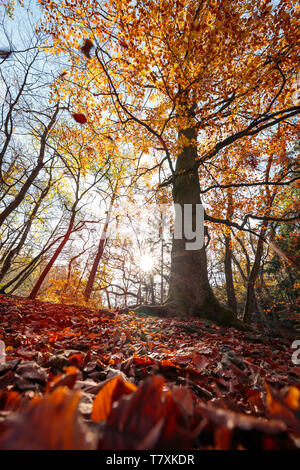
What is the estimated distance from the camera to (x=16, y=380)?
766 mm

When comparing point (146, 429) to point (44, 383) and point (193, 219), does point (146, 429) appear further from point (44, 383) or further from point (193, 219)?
point (193, 219)

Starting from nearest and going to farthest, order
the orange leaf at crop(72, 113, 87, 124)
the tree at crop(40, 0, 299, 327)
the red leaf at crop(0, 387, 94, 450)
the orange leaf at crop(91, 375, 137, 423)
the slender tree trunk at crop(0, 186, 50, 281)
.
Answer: the red leaf at crop(0, 387, 94, 450) → the orange leaf at crop(91, 375, 137, 423) → the tree at crop(40, 0, 299, 327) → the slender tree trunk at crop(0, 186, 50, 281) → the orange leaf at crop(72, 113, 87, 124)

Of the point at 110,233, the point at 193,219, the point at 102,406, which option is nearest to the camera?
the point at 102,406

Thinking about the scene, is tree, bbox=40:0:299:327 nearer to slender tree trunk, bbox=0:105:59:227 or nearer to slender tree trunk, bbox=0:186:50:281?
slender tree trunk, bbox=0:105:59:227

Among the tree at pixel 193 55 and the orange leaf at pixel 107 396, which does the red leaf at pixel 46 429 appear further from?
the tree at pixel 193 55

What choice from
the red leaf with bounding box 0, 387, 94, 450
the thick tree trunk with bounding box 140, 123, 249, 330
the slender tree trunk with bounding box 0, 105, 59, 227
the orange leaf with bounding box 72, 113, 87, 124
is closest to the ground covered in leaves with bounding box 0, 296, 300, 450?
the red leaf with bounding box 0, 387, 94, 450

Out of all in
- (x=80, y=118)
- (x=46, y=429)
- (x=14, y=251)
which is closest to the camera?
(x=46, y=429)

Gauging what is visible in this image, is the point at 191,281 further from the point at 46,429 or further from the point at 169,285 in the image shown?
the point at 46,429

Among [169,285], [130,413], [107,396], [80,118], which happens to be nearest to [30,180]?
[80,118]

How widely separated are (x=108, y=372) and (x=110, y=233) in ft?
43.0

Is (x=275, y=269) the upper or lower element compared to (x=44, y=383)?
upper

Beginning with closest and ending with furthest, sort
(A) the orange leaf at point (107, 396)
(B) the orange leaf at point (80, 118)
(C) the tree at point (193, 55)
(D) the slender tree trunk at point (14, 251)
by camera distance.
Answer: (A) the orange leaf at point (107, 396), (C) the tree at point (193, 55), (D) the slender tree trunk at point (14, 251), (B) the orange leaf at point (80, 118)

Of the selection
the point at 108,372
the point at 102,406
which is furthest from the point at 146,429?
the point at 108,372

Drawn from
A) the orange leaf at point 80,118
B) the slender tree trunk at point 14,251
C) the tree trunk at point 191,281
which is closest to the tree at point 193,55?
the tree trunk at point 191,281
